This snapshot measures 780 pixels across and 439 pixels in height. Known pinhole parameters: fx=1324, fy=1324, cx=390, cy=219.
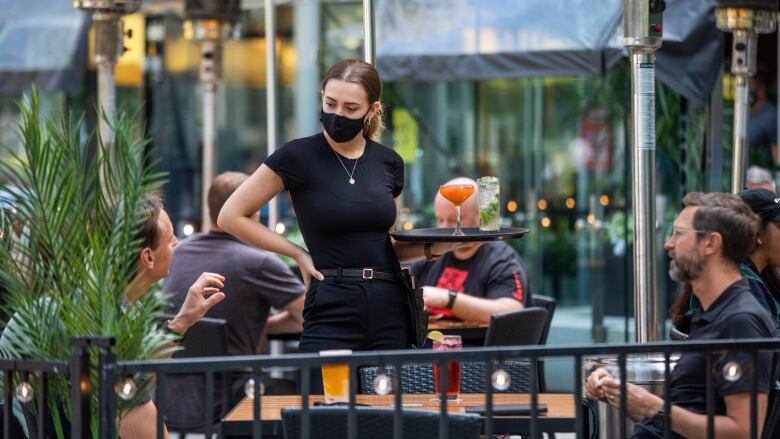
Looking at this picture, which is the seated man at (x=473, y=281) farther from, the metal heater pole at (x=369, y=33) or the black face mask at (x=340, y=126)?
the black face mask at (x=340, y=126)

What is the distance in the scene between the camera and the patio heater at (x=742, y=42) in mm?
7020

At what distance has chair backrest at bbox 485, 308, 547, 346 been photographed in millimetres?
6008

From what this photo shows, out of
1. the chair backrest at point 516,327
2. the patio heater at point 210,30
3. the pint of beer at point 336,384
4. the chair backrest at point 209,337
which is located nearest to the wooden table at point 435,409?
the pint of beer at point 336,384

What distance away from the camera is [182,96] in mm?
13047

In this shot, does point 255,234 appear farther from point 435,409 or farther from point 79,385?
point 79,385

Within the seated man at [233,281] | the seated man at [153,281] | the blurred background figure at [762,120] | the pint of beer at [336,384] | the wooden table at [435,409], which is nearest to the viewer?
the seated man at [153,281]

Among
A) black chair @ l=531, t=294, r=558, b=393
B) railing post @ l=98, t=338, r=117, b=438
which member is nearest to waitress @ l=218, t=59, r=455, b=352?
railing post @ l=98, t=338, r=117, b=438

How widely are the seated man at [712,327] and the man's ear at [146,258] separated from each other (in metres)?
1.27

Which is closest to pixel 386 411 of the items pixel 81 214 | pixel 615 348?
pixel 615 348

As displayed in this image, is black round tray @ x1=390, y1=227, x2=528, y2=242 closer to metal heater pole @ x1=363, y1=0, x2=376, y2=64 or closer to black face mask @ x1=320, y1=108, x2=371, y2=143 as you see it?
black face mask @ x1=320, y1=108, x2=371, y2=143

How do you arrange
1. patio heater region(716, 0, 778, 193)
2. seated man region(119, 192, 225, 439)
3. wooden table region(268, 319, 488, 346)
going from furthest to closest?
patio heater region(716, 0, 778, 193) < wooden table region(268, 319, 488, 346) < seated man region(119, 192, 225, 439)

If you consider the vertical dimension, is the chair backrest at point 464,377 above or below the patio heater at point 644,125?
below

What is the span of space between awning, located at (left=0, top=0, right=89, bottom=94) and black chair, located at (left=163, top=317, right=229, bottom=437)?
13.8ft

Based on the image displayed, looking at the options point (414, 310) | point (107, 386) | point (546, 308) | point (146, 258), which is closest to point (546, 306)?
point (546, 308)
